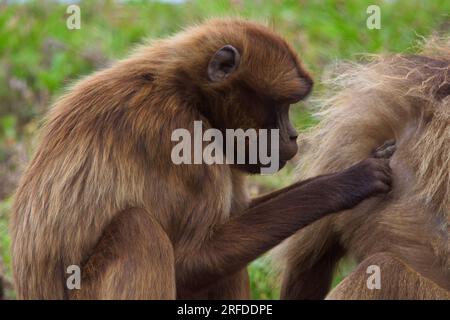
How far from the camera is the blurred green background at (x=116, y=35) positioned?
26.5 ft

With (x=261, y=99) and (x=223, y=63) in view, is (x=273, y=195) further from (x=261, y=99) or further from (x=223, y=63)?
(x=223, y=63)

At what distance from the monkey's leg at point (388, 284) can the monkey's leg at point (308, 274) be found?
1.00 meters

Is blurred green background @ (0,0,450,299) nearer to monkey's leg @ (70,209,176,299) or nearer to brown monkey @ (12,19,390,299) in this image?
brown monkey @ (12,19,390,299)

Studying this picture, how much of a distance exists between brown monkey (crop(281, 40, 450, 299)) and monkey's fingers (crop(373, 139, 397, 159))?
11mm

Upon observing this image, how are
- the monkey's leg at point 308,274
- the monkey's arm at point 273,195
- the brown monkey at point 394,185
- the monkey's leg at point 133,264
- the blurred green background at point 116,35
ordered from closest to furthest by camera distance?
the monkey's leg at point 133,264 < the brown monkey at point 394,185 < the monkey's arm at point 273,195 < the monkey's leg at point 308,274 < the blurred green background at point 116,35

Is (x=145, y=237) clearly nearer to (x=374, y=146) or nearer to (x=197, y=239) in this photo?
(x=197, y=239)

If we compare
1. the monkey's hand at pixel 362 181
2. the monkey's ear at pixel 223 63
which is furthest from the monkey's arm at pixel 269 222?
the monkey's ear at pixel 223 63

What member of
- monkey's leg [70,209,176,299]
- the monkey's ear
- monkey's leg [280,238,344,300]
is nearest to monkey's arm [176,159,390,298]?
monkey's leg [70,209,176,299]

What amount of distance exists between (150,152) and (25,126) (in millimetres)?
4109

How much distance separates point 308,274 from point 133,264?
59.4 inches

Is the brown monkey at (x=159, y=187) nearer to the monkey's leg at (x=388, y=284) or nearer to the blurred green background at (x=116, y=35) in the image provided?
the monkey's leg at (x=388, y=284)

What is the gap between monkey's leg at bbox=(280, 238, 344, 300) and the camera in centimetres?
558

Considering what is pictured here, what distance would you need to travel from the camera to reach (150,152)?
183 inches
